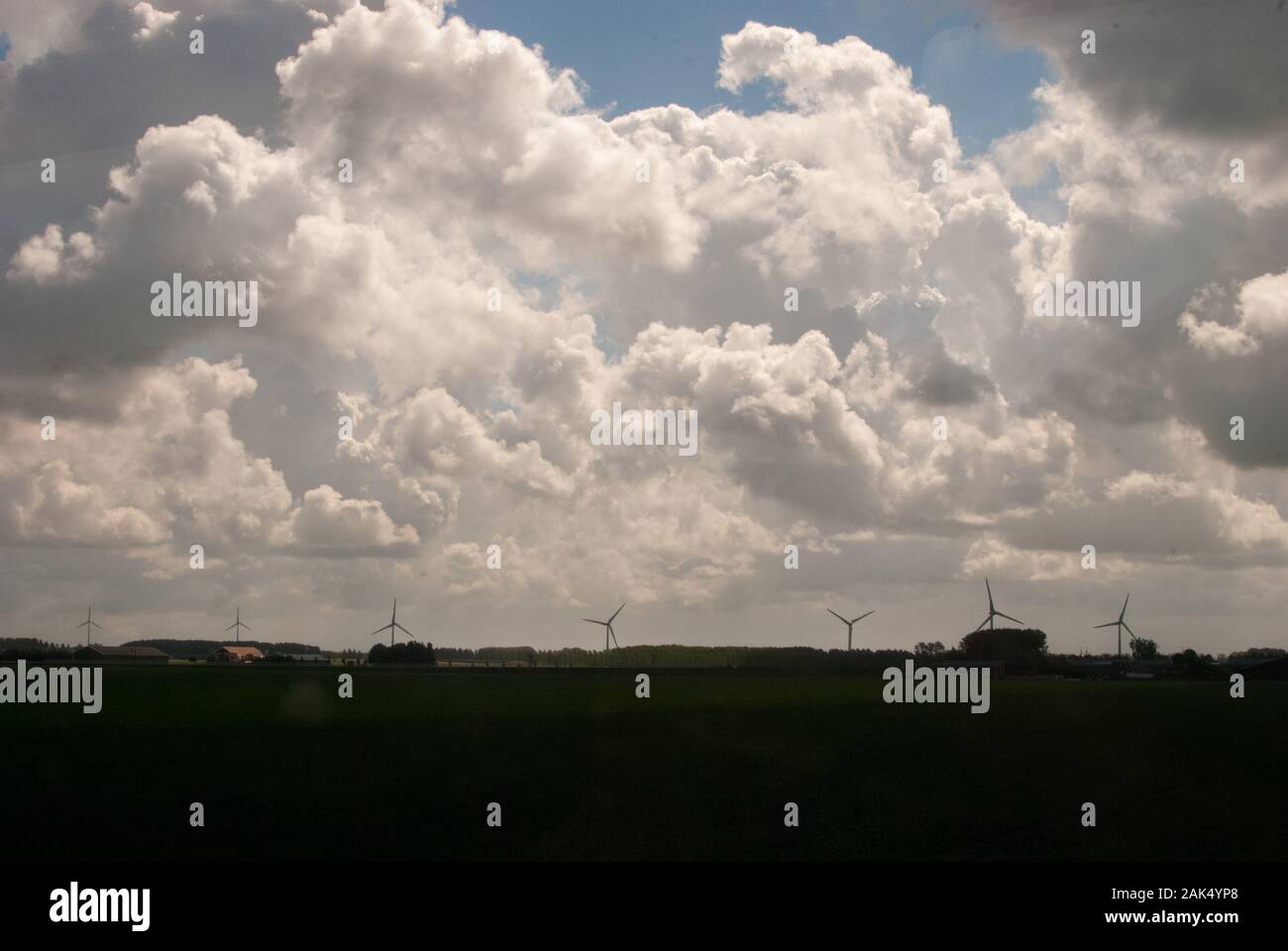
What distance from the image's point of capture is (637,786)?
32.0 metres

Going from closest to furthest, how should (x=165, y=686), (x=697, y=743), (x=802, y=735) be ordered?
(x=697, y=743) → (x=802, y=735) → (x=165, y=686)

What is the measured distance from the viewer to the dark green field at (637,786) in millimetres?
27016

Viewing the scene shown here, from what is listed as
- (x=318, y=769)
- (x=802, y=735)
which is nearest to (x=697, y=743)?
(x=802, y=735)

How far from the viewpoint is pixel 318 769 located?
110ft

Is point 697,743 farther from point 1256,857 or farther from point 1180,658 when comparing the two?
point 1180,658

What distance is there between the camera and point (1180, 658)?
6388 inches

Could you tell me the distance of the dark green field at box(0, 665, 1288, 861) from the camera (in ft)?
88.6
